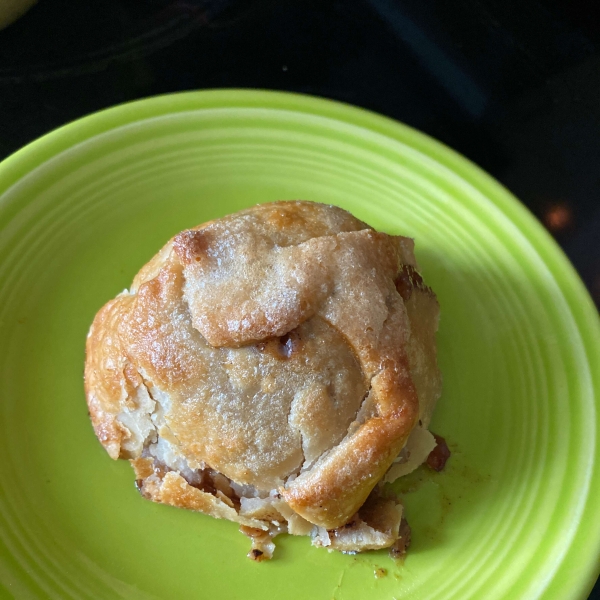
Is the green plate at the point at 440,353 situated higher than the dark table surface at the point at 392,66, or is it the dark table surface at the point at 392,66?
the dark table surface at the point at 392,66

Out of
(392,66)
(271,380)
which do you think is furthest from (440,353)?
(392,66)

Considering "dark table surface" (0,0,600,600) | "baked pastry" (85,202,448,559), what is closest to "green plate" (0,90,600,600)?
"baked pastry" (85,202,448,559)

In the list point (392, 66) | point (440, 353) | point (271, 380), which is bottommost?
point (271, 380)

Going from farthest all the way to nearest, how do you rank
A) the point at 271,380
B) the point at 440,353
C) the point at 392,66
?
the point at 392,66, the point at 440,353, the point at 271,380

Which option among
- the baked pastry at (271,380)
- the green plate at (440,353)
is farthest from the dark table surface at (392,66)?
the baked pastry at (271,380)

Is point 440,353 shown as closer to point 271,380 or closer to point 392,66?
point 271,380

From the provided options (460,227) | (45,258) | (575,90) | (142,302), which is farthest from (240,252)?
(575,90)

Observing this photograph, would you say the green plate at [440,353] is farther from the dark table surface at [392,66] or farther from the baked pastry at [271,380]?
the dark table surface at [392,66]
